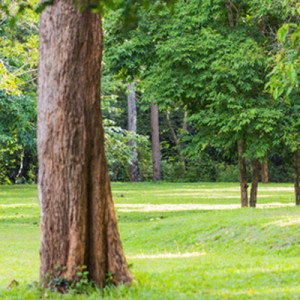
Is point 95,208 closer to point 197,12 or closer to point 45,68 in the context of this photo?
point 45,68

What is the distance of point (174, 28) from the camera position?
1967 cm

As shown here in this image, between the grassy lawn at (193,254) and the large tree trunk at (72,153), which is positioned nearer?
the large tree trunk at (72,153)

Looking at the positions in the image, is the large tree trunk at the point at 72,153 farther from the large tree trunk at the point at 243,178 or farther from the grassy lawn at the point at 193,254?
the large tree trunk at the point at 243,178

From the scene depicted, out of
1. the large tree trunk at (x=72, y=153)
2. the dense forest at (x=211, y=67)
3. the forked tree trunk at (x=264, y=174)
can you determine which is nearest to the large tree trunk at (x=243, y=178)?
the dense forest at (x=211, y=67)

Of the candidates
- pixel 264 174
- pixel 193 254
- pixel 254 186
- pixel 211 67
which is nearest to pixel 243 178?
pixel 254 186

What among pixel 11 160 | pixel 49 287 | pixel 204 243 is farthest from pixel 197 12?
pixel 11 160

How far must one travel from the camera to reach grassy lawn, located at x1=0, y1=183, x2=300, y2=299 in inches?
290

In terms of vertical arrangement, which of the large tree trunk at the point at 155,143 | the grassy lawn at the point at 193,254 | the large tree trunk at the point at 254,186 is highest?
the large tree trunk at the point at 155,143

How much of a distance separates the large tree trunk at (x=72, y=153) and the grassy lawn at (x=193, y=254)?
0.48 metres

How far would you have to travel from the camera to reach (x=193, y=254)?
12719mm

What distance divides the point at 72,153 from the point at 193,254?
20.8ft

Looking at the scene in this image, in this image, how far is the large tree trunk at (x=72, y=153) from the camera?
278 inches

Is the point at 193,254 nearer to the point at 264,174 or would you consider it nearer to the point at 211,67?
Result: the point at 211,67

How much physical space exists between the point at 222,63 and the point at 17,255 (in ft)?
29.8
